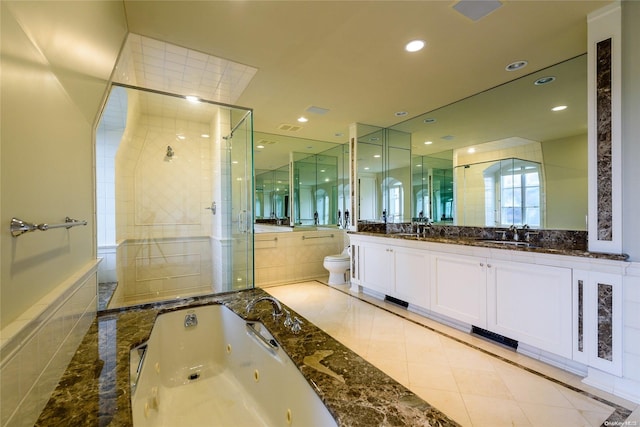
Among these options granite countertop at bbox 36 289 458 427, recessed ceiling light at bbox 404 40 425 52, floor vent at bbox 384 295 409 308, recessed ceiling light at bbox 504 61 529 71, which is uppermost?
recessed ceiling light at bbox 404 40 425 52

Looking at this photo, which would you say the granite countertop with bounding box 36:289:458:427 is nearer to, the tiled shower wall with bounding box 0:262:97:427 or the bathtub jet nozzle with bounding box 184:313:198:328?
the tiled shower wall with bounding box 0:262:97:427

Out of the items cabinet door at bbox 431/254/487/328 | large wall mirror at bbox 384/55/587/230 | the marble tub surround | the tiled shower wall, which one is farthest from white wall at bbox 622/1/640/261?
the tiled shower wall

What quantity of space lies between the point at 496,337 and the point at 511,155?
1.91 meters

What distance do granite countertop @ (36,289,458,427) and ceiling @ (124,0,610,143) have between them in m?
2.12

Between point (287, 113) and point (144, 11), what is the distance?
6.53ft

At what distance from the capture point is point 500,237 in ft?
9.72

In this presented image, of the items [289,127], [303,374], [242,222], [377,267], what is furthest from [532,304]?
[289,127]

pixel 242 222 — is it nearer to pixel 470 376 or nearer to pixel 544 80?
pixel 470 376

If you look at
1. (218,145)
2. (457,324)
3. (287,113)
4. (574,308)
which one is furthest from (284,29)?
(457,324)

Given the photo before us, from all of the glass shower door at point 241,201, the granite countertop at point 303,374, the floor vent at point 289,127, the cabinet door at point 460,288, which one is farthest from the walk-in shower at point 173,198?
the cabinet door at point 460,288

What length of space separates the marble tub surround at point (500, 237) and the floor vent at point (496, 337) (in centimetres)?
82

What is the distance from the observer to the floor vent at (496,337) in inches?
92.3

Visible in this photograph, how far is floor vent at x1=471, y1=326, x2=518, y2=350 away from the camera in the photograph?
235 centimetres

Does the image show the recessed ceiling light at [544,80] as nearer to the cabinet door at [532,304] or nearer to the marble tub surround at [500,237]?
the marble tub surround at [500,237]
